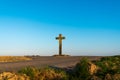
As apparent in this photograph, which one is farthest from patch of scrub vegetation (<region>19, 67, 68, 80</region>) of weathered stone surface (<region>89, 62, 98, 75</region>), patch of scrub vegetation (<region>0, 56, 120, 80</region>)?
weathered stone surface (<region>89, 62, 98, 75</region>)

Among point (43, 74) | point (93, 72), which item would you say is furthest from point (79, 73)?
point (43, 74)

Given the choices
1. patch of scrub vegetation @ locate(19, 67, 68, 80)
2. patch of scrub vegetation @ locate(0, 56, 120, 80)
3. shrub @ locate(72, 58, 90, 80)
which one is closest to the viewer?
patch of scrub vegetation @ locate(0, 56, 120, 80)

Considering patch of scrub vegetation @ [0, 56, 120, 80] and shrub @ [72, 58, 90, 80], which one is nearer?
patch of scrub vegetation @ [0, 56, 120, 80]

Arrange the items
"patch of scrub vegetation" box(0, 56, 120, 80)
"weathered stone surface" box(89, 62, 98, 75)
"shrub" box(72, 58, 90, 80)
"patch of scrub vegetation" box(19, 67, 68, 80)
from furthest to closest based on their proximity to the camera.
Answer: "weathered stone surface" box(89, 62, 98, 75), "shrub" box(72, 58, 90, 80), "patch of scrub vegetation" box(19, 67, 68, 80), "patch of scrub vegetation" box(0, 56, 120, 80)

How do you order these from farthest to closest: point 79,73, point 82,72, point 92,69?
point 92,69, point 79,73, point 82,72

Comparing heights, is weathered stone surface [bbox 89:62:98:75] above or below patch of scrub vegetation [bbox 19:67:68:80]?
above

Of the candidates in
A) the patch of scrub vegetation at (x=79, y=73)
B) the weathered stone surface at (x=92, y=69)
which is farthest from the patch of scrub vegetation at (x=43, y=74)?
the weathered stone surface at (x=92, y=69)

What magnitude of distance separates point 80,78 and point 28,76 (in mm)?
2173

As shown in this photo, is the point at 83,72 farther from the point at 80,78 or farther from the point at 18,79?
the point at 18,79

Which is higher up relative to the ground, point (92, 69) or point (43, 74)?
point (92, 69)

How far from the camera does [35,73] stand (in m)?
12.5

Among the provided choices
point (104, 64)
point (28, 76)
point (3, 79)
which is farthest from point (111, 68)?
point (3, 79)

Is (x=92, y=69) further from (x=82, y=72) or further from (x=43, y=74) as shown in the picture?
(x=43, y=74)

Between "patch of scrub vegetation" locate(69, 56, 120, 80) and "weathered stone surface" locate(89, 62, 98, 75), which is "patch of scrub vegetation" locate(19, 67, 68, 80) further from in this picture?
"weathered stone surface" locate(89, 62, 98, 75)
